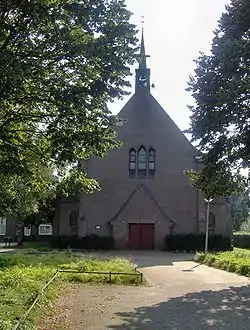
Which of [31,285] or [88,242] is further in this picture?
[88,242]

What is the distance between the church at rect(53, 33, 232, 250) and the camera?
4191 cm

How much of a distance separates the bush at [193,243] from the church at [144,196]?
94 centimetres

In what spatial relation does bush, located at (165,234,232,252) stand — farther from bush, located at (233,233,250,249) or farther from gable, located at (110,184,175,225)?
bush, located at (233,233,250,249)

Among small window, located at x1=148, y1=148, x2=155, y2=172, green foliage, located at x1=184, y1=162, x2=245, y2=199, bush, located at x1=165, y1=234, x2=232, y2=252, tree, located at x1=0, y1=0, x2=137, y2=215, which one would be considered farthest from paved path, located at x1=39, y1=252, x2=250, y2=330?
small window, located at x1=148, y1=148, x2=155, y2=172

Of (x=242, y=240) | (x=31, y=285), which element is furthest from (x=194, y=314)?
(x=242, y=240)

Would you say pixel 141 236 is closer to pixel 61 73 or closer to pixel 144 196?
pixel 144 196

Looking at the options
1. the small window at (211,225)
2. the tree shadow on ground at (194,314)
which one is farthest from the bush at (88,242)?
the tree shadow on ground at (194,314)

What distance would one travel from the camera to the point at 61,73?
12180mm

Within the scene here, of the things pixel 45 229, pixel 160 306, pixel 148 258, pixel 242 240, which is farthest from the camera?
pixel 45 229

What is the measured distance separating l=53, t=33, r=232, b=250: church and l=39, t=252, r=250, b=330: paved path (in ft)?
74.3

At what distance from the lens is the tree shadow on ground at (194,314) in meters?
10.3

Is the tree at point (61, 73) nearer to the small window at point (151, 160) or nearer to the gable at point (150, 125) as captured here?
the small window at point (151, 160)

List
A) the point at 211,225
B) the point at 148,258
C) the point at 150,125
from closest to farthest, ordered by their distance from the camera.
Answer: the point at 148,258
the point at 211,225
the point at 150,125

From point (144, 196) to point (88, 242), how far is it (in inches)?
260
